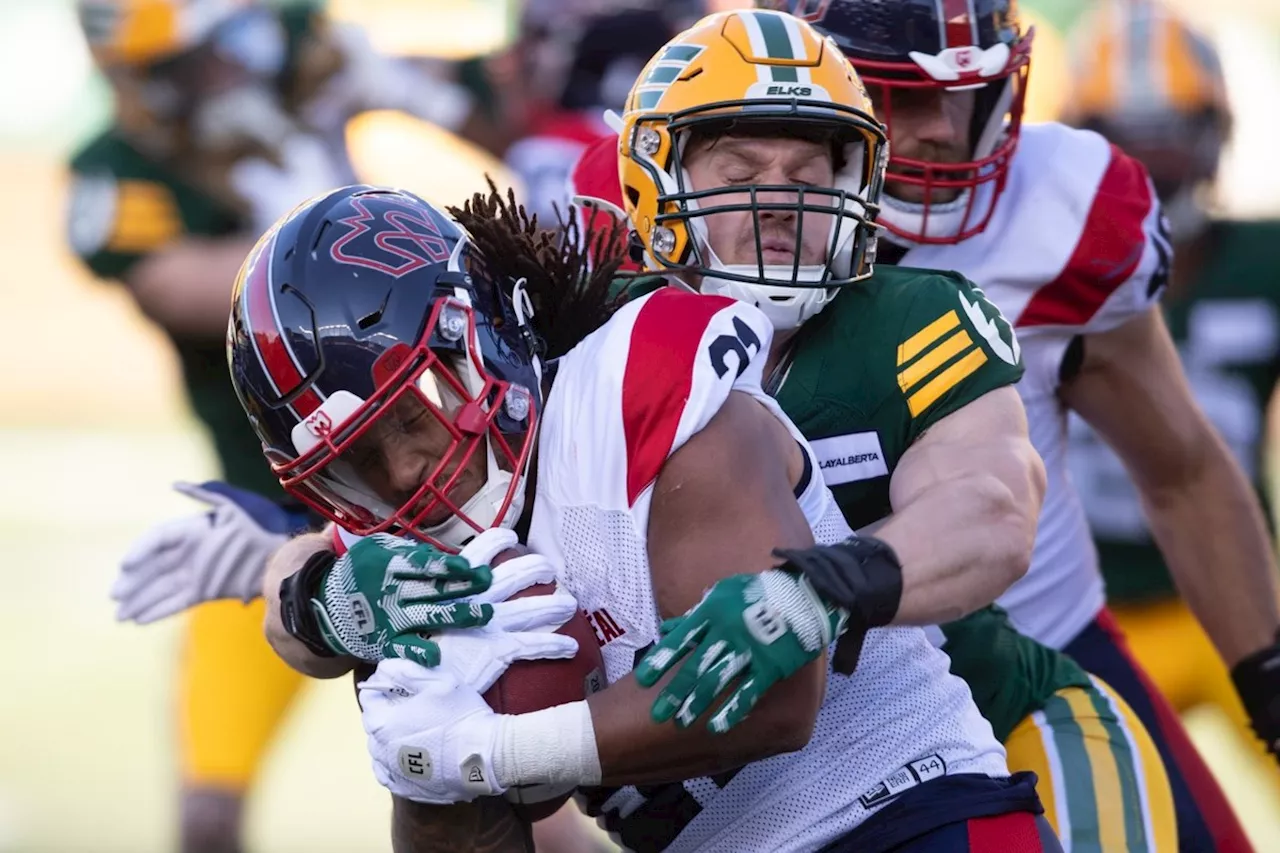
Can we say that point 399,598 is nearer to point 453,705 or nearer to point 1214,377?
point 453,705

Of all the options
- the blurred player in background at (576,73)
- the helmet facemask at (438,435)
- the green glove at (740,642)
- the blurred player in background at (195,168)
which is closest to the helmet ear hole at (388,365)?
the helmet facemask at (438,435)

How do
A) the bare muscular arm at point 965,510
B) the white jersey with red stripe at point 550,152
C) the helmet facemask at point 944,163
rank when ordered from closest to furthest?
the bare muscular arm at point 965,510, the helmet facemask at point 944,163, the white jersey with red stripe at point 550,152

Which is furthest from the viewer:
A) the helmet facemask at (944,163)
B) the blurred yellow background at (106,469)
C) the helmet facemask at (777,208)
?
the blurred yellow background at (106,469)

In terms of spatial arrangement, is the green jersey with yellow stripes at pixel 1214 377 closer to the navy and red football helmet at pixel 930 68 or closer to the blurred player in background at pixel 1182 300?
the blurred player in background at pixel 1182 300

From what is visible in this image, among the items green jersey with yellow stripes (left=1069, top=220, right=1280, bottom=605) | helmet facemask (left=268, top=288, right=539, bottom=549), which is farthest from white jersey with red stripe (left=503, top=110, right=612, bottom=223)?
helmet facemask (left=268, top=288, right=539, bottom=549)

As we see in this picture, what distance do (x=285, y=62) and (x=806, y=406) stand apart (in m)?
4.13

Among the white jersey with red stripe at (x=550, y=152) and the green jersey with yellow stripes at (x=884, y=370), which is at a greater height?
the green jersey with yellow stripes at (x=884, y=370)

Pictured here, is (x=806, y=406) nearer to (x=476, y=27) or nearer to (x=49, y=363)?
(x=49, y=363)

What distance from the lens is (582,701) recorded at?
233cm

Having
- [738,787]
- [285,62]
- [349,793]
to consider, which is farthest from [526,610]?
[285,62]

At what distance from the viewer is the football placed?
2.34 m

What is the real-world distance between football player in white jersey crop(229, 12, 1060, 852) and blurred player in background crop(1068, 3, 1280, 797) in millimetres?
2681

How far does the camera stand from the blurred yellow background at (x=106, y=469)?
613 cm

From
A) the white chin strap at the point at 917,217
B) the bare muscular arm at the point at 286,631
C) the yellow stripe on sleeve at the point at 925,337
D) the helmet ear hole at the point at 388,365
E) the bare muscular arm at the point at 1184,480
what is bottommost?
the bare muscular arm at the point at 1184,480
